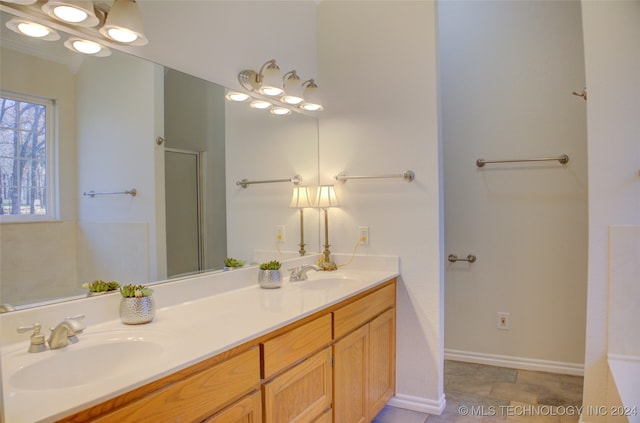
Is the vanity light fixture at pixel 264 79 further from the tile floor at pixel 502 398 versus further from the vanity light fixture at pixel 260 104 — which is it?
the tile floor at pixel 502 398

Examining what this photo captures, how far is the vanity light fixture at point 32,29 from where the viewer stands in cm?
123

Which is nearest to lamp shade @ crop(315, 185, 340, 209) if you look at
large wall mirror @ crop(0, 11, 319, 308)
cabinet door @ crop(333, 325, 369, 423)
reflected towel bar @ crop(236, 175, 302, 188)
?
reflected towel bar @ crop(236, 175, 302, 188)

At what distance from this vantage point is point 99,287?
4.76 ft

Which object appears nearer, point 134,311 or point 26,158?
point 26,158

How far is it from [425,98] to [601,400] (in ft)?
6.17

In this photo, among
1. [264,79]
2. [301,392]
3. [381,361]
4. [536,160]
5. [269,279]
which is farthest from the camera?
[536,160]

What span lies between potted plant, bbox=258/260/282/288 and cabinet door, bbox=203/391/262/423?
29.9 inches

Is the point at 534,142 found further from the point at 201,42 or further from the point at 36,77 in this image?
the point at 36,77

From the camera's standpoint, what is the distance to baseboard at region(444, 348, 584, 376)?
2902mm

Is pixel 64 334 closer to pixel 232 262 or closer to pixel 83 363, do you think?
pixel 83 363

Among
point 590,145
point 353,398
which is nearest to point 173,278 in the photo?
point 353,398

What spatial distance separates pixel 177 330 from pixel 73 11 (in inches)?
41.9

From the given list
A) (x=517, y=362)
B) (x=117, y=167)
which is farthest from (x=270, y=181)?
(x=517, y=362)

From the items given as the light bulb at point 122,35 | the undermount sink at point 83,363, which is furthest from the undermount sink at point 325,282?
the light bulb at point 122,35
